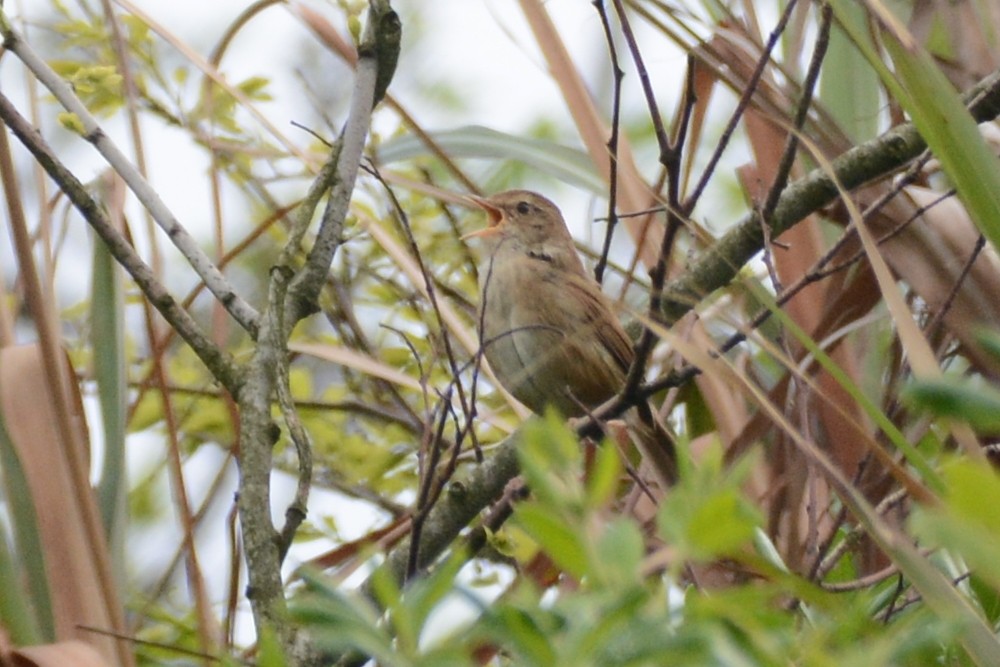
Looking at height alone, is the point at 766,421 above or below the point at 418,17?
below

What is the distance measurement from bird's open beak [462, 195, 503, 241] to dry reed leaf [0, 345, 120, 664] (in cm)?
154

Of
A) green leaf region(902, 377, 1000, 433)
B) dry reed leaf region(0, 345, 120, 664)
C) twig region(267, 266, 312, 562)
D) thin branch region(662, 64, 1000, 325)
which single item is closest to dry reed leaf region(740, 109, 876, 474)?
thin branch region(662, 64, 1000, 325)

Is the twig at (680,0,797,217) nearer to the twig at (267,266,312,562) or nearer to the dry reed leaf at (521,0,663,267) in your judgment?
the dry reed leaf at (521,0,663,267)

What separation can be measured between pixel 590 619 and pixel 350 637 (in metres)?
0.13

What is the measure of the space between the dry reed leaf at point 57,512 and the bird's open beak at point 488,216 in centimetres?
154

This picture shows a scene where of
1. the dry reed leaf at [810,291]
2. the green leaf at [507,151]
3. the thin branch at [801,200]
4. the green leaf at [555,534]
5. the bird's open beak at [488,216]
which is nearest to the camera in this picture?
the green leaf at [555,534]

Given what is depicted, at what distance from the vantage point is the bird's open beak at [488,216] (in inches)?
143

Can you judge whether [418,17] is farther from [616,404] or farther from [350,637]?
[350,637]

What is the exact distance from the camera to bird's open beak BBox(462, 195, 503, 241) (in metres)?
3.62

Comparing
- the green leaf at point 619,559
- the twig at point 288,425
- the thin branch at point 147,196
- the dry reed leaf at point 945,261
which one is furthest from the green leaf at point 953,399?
the dry reed leaf at point 945,261

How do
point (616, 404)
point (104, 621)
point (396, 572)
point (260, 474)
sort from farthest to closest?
point (616, 404)
point (396, 572)
point (104, 621)
point (260, 474)

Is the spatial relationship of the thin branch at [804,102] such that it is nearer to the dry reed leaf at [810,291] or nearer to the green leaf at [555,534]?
the dry reed leaf at [810,291]

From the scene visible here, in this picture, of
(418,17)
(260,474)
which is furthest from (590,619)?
(418,17)

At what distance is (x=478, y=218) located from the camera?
13.4 ft
